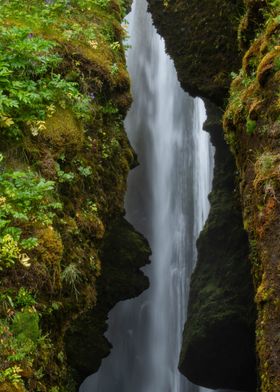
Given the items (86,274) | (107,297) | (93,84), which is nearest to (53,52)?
(93,84)

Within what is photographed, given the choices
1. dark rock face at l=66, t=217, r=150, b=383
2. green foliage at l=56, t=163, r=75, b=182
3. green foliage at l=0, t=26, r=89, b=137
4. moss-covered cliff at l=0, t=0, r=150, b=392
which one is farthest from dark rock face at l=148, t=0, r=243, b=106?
green foliage at l=56, t=163, r=75, b=182

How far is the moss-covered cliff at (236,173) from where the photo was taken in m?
4.56

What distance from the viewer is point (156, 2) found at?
38.7 ft

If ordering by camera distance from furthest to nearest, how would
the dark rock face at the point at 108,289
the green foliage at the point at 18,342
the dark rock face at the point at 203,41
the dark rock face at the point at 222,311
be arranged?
the dark rock face at the point at 222,311 → the dark rock face at the point at 108,289 → the dark rock face at the point at 203,41 → the green foliage at the point at 18,342

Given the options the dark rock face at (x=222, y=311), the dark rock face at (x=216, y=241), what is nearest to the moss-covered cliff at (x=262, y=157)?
the dark rock face at (x=216, y=241)

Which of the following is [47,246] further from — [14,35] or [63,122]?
[14,35]

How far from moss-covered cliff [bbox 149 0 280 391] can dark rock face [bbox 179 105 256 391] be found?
3 cm

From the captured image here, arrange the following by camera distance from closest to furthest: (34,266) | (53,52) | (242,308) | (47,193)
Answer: (34,266)
(47,193)
(53,52)
(242,308)

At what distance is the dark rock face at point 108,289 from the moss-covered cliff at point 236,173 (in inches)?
86.7

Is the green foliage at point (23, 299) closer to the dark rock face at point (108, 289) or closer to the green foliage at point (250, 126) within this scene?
the green foliage at point (250, 126)

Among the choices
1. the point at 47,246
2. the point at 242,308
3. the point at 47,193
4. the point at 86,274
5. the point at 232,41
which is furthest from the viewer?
the point at 242,308

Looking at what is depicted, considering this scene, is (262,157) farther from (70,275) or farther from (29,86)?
(29,86)

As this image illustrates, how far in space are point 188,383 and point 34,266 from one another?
13186 millimetres

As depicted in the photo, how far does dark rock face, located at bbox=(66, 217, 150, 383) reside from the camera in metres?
12.3
